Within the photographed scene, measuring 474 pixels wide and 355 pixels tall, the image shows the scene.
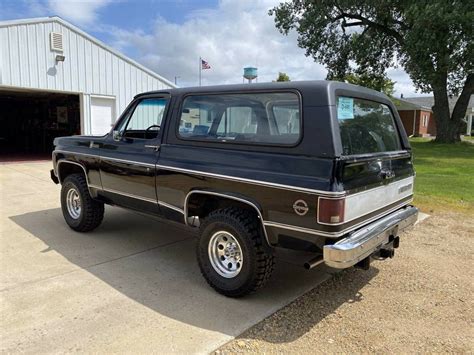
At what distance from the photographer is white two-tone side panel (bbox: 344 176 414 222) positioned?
3.07 meters

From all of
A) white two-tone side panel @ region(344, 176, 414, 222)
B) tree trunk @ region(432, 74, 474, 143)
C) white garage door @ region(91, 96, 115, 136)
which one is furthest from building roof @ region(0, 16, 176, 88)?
tree trunk @ region(432, 74, 474, 143)

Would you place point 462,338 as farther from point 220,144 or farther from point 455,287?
point 220,144

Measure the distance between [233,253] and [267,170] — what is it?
914 mm

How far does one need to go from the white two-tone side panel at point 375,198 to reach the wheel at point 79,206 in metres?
3.58

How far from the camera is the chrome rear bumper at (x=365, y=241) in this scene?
2928 millimetres

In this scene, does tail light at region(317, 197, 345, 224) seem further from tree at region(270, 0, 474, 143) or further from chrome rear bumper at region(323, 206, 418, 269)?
tree at region(270, 0, 474, 143)

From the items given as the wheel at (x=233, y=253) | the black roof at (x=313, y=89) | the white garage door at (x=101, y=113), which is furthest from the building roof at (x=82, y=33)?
the wheel at (x=233, y=253)

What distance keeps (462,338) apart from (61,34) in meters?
14.0

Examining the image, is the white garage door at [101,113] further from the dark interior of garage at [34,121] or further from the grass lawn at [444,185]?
the grass lawn at [444,185]

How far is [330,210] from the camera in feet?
9.53

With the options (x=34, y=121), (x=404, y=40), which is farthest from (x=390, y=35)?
(x=34, y=121)

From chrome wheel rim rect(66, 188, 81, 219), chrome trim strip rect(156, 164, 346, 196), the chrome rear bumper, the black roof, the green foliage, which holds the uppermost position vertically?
the green foliage

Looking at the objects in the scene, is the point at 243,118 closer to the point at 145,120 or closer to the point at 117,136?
the point at 117,136

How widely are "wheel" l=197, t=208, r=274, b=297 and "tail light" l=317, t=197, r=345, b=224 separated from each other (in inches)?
26.5
